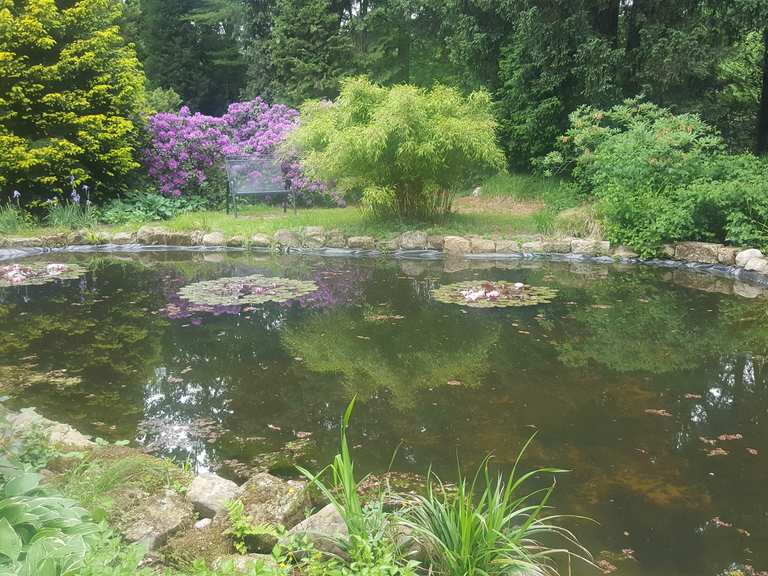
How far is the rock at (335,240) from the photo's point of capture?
9.52m

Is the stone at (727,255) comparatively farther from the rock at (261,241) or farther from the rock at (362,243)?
the rock at (261,241)

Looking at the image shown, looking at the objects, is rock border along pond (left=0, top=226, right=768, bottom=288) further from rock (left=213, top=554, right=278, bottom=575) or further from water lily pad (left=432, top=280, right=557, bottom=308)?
rock (left=213, top=554, right=278, bottom=575)

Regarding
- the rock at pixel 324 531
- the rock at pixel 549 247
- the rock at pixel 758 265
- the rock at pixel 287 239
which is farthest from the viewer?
the rock at pixel 287 239

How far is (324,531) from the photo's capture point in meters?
2.27

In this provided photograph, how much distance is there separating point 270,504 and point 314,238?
7205mm

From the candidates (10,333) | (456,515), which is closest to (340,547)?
(456,515)

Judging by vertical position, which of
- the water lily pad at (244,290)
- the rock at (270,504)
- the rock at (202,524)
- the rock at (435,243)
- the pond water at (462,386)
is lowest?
the pond water at (462,386)

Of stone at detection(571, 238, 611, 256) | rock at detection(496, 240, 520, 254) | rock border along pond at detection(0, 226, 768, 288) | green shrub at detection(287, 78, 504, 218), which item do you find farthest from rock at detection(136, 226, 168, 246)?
stone at detection(571, 238, 611, 256)

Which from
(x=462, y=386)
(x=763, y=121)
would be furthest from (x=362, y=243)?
(x=763, y=121)

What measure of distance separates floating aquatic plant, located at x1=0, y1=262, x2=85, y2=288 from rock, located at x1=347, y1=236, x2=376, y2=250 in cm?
353

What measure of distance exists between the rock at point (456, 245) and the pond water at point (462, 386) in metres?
1.82

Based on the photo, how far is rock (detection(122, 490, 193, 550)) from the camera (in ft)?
7.80

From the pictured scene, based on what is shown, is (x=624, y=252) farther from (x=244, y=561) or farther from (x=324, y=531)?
(x=244, y=561)

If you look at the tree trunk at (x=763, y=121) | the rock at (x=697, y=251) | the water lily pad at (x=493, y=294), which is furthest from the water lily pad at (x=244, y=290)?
the tree trunk at (x=763, y=121)
